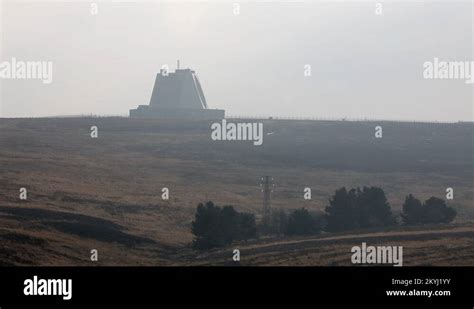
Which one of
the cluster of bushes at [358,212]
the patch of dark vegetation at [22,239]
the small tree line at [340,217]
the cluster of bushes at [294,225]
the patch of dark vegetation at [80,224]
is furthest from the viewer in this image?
the cluster of bushes at [358,212]

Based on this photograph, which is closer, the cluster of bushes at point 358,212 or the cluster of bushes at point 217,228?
the cluster of bushes at point 217,228

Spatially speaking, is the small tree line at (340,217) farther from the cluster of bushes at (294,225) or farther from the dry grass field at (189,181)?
the dry grass field at (189,181)

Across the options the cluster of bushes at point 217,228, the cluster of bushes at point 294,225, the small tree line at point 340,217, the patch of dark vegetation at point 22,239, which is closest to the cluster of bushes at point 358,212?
the small tree line at point 340,217

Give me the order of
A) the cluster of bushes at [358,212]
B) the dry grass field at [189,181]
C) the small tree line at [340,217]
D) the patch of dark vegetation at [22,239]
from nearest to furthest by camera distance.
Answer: the patch of dark vegetation at [22,239]
the dry grass field at [189,181]
the small tree line at [340,217]
the cluster of bushes at [358,212]

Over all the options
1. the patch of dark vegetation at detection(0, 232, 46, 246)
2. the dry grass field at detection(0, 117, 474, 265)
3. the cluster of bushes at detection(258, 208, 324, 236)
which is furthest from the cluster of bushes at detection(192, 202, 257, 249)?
the patch of dark vegetation at detection(0, 232, 46, 246)

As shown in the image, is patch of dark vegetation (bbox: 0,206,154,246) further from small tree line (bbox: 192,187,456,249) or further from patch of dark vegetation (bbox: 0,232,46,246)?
patch of dark vegetation (bbox: 0,232,46,246)
